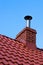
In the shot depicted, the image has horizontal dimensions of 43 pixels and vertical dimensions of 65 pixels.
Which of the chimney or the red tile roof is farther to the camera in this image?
the chimney

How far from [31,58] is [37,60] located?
0.23 meters

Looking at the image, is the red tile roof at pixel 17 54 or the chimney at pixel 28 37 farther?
the chimney at pixel 28 37

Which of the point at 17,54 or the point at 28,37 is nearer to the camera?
the point at 17,54

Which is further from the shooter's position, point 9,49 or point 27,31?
point 27,31

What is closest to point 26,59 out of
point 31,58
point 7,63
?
point 31,58

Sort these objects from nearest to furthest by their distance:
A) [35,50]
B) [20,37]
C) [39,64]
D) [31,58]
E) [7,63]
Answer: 1. [7,63]
2. [39,64]
3. [31,58]
4. [35,50]
5. [20,37]

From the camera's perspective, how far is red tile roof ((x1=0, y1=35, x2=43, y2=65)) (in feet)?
26.7

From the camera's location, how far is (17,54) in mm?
8953

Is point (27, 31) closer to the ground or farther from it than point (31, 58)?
farther from it

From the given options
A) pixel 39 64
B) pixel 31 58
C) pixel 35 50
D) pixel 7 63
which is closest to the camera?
pixel 7 63

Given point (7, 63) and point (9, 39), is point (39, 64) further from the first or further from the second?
point (9, 39)

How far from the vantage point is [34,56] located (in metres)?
9.36

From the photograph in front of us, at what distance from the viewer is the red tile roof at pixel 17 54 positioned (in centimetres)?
815

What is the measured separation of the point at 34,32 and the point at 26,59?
94.6 inches
